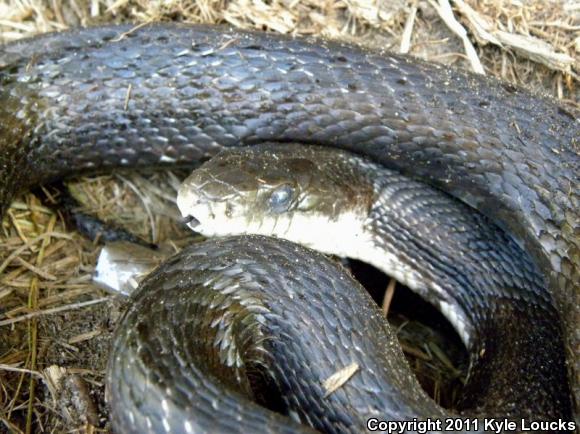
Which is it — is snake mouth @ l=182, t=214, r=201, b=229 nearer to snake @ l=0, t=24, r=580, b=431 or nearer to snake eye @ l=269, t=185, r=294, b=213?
snake eye @ l=269, t=185, r=294, b=213

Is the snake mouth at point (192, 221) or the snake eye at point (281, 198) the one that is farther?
the snake eye at point (281, 198)

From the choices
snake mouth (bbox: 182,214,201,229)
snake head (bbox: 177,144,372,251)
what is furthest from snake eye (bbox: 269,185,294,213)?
snake mouth (bbox: 182,214,201,229)

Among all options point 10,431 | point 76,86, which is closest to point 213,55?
point 76,86

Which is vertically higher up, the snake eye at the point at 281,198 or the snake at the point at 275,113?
the snake at the point at 275,113

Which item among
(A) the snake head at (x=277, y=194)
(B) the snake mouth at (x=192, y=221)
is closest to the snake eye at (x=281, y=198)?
(A) the snake head at (x=277, y=194)

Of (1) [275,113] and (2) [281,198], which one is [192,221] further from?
(1) [275,113]

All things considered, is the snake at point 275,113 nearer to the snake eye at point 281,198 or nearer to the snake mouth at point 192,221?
the snake eye at point 281,198

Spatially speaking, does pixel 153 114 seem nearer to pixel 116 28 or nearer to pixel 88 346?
pixel 116 28

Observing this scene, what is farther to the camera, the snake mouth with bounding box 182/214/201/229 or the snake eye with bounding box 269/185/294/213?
the snake eye with bounding box 269/185/294/213
